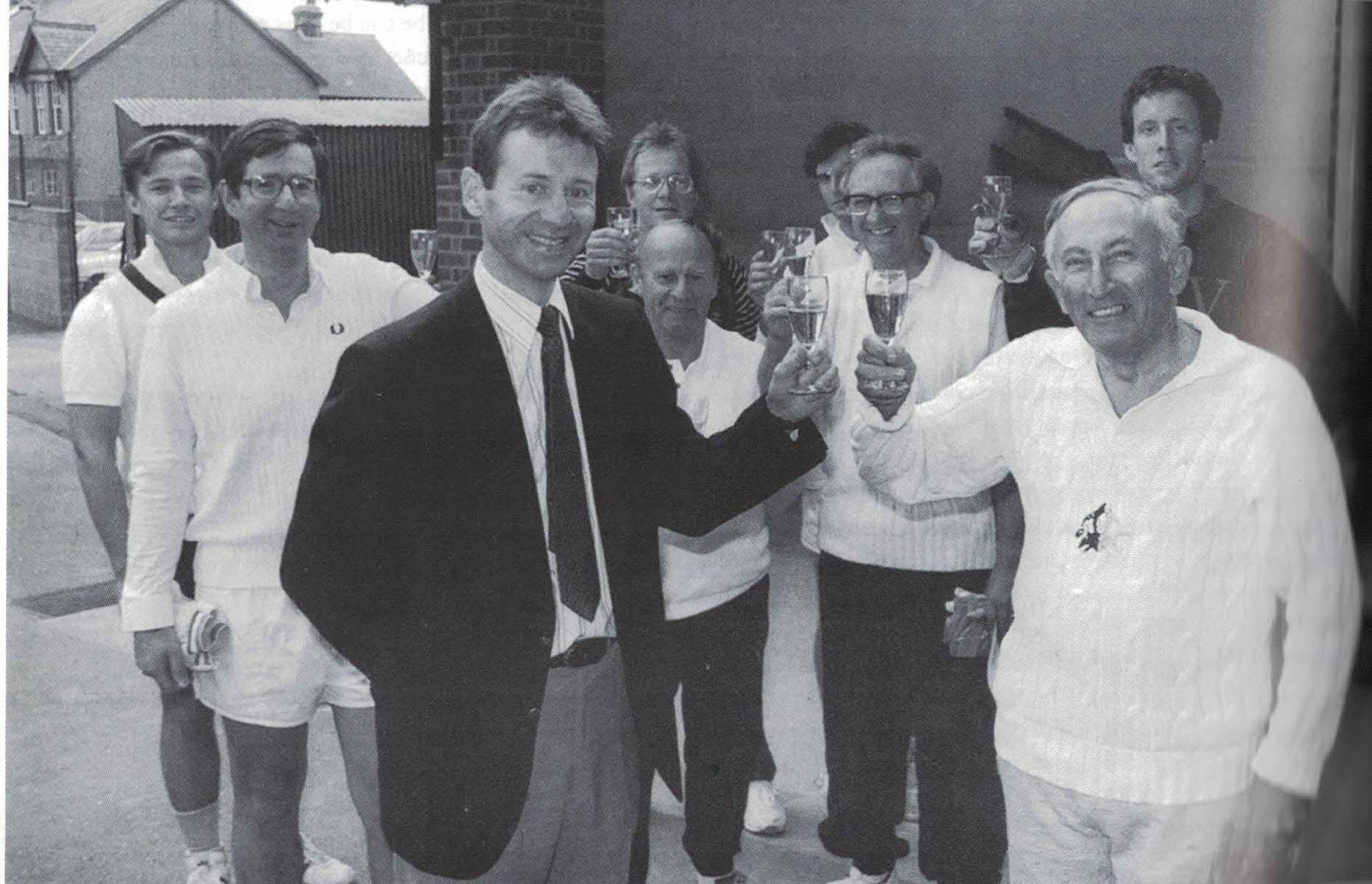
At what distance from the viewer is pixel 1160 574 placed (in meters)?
1.75

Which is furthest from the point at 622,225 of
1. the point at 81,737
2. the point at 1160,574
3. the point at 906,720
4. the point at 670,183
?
the point at 81,737

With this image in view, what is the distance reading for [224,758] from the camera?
2.64 metres

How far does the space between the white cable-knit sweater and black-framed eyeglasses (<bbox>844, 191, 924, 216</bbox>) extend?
59 cm

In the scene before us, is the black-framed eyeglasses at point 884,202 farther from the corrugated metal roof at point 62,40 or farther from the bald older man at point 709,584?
the corrugated metal roof at point 62,40

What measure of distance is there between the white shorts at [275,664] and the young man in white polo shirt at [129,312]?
0.30 feet

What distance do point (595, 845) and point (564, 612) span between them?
1.10ft

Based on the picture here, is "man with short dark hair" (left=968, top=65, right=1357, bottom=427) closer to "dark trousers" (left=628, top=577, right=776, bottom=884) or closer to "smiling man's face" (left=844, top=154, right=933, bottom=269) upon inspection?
"smiling man's face" (left=844, top=154, right=933, bottom=269)

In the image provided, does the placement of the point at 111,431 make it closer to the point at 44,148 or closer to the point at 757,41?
the point at 44,148

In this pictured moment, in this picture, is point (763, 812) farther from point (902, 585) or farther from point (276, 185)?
point (276, 185)

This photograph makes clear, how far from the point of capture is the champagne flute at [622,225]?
2.49m

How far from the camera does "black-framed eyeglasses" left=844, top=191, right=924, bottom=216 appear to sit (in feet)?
7.83

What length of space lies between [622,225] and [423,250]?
39 centimetres

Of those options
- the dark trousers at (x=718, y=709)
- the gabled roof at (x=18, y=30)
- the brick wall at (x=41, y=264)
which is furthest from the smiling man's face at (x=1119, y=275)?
the gabled roof at (x=18, y=30)

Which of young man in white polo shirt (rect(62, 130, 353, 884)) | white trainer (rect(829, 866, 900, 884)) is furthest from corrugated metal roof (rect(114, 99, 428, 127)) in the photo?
white trainer (rect(829, 866, 900, 884))
